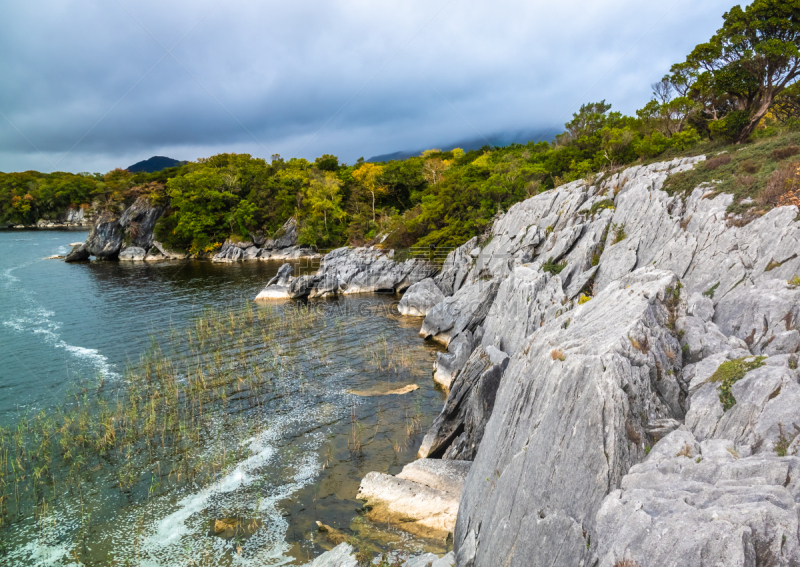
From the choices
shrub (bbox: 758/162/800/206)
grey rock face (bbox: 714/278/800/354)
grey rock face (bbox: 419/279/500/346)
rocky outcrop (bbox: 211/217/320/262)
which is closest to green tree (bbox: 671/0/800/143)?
shrub (bbox: 758/162/800/206)

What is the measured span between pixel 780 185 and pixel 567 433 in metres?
20.1

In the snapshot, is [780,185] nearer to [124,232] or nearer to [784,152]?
[784,152]

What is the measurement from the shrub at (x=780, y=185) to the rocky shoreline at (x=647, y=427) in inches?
64.6

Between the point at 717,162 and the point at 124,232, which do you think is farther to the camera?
the point at 124,232

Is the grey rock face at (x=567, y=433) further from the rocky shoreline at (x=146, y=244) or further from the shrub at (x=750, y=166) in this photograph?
the rocky shoreline at (x=146, y=244)

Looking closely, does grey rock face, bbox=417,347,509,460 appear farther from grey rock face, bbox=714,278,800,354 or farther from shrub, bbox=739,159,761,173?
shrub, bbox=739,159,761,173

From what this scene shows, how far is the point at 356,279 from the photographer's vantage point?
57.2 metres

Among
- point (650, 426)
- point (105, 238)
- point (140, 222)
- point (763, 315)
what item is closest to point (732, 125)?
point (763, 315)

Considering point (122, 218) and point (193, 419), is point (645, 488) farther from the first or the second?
point (122, 218)

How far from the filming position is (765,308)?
13.0 m

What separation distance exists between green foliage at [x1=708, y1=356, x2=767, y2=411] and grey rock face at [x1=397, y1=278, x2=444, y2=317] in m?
33.0

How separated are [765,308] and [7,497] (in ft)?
90.5

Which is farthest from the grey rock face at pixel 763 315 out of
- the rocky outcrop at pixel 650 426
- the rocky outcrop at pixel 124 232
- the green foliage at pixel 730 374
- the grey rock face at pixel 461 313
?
the rocky outcrop at pixel 124 232

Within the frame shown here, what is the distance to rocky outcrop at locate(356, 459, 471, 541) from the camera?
14.4m
